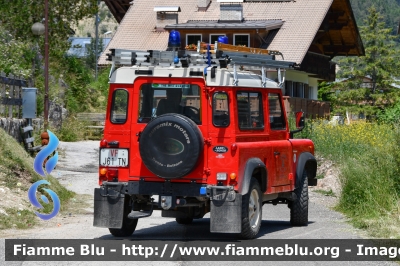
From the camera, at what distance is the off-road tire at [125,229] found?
1387 cm

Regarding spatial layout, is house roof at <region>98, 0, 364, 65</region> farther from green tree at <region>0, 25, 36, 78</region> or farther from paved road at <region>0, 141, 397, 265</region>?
paved road at <region>0, 141, 397, 265</region>

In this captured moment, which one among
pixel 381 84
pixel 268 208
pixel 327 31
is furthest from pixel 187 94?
pixel 381 84

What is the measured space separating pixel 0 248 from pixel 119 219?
186cm

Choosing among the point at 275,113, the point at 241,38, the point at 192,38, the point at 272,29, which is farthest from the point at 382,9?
the point at 275,113

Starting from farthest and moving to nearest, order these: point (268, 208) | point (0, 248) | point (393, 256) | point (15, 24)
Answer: point (15, 24), point (268, 208), point (0, 248), point (393, 256)

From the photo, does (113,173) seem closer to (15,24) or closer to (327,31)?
(15,24)

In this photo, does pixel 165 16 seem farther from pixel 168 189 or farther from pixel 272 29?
pixel 168 189

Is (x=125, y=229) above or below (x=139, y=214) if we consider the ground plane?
below

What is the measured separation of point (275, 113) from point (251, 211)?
2072 millimetres

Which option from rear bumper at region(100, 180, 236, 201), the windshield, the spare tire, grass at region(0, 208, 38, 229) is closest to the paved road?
grass at region(0, 208, 38, 229)

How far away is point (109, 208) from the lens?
44.4ft

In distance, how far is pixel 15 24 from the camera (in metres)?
39.9

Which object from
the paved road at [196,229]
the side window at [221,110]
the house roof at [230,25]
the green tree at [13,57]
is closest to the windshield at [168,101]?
the side window at [221,110]

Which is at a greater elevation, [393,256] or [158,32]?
[158,32]
